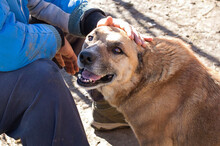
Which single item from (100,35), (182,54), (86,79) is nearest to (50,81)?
(86,79)

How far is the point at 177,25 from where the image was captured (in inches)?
193

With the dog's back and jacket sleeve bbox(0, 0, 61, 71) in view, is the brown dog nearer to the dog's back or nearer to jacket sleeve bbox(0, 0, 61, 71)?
the dog's back

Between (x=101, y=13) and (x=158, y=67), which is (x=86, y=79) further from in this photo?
(x=101, y=13)

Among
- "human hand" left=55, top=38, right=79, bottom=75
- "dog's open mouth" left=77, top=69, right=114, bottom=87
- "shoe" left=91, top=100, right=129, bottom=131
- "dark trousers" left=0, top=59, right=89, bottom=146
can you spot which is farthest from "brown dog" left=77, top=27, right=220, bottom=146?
"shoe" left=91, top=100, right=129, bottom=131

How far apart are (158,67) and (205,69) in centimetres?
44

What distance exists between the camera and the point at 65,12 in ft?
9.84

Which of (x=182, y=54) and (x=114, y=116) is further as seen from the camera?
(x=114, y=116)

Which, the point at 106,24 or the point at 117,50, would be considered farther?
the point at 106,24

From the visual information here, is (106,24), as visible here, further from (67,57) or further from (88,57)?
(67,57)

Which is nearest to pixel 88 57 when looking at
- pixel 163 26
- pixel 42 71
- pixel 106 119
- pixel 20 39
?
pixel 42 71

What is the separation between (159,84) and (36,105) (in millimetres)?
1091

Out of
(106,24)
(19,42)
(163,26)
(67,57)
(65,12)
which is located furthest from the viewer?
(163,26)

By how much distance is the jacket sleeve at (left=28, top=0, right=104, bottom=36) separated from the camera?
2926mm

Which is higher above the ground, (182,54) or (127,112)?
(182,54)
